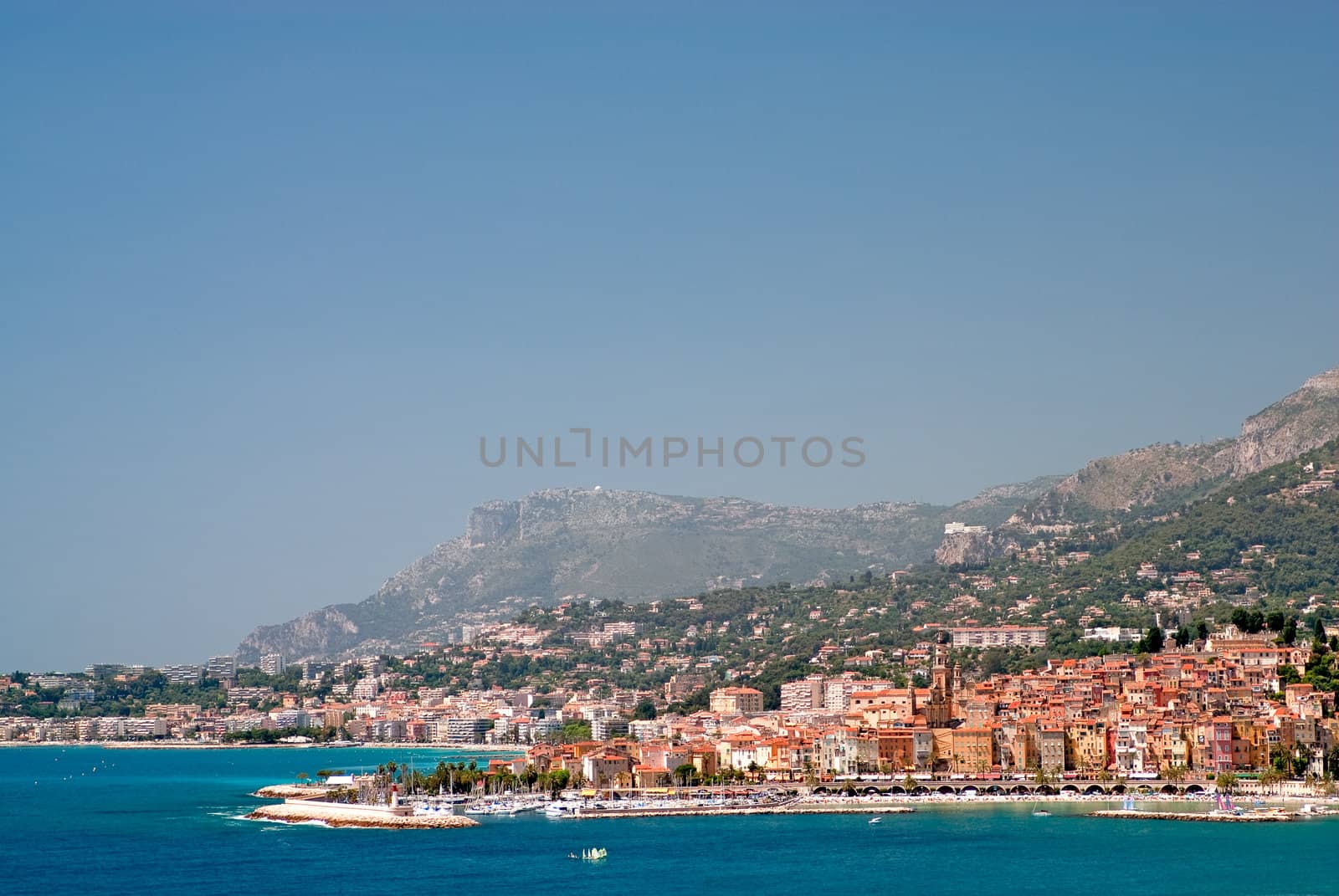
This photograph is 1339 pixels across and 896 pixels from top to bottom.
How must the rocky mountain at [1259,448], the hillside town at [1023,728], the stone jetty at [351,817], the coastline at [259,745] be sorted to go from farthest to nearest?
the rocky mountain at [1259,448], the coastline at [259,745], the hillside town at [1023,728], the stone jetty at [351,817]

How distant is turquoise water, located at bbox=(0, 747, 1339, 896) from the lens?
188 ft

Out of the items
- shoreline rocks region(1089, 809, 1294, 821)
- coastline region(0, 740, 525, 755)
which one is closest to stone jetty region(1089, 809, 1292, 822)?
shoreline rocks region(1089, 809, 1294, 821)

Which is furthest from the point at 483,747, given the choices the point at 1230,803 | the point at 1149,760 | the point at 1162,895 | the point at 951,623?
the point at 1162,895

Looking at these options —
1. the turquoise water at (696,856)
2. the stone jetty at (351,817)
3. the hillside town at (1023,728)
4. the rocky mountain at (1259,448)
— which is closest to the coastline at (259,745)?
the hillside town at (1023,728)

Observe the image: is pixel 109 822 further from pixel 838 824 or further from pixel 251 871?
pixel 838 824

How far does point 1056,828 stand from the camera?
6888cm

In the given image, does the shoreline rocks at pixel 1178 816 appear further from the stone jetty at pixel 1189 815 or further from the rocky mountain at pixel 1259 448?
the rocky mountain at pixel 1259 448

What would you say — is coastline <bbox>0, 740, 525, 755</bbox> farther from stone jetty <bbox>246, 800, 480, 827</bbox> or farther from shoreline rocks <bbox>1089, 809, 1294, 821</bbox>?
shoreline rocks <bbox>1089, 809, 1294, 821</bbox>

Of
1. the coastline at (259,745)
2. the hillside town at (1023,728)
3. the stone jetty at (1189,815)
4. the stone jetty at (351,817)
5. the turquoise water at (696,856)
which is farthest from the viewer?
the coastline at (259,745)

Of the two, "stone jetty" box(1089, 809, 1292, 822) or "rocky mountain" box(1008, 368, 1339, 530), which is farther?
"rocky mountain" box(1008, 368, 1339, 530)

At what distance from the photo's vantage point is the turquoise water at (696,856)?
188 feet

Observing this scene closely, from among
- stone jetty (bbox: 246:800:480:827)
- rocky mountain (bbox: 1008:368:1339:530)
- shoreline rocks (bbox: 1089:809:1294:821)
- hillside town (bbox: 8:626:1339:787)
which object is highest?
rocky mountain (bbox: 1008:368:1339:530)

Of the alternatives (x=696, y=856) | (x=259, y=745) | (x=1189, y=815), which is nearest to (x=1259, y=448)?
(x=259, y=745)

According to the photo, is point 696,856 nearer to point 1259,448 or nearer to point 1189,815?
point 1189,815
